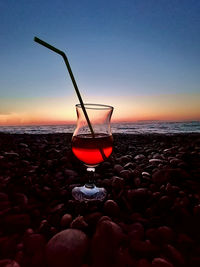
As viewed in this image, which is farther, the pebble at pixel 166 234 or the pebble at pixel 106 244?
the pebble at pixel 166 234

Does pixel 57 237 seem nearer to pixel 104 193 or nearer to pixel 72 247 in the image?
pixel 72 247

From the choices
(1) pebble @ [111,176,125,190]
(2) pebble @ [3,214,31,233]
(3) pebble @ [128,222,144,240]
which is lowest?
(3) pebble @ [128,222,144,240]

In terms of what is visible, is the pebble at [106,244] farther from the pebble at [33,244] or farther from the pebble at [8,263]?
the pebble at [8,263]

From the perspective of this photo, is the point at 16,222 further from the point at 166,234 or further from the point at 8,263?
the point at 166,234

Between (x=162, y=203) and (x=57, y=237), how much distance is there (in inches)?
42.1

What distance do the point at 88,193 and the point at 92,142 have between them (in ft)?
1.84

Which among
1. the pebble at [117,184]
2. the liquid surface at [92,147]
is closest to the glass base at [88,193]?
the pebble at [117,184]

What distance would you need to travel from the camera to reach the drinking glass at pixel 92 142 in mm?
2006

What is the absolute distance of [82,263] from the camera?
3.84ft

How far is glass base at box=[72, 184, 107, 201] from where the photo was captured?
1.99 m

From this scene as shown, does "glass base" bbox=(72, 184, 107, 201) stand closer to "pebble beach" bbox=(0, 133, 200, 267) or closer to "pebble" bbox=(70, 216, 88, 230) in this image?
"pebble beach" bbox=(0, 133, 200, 267)

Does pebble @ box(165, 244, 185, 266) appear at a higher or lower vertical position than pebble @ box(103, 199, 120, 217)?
lower

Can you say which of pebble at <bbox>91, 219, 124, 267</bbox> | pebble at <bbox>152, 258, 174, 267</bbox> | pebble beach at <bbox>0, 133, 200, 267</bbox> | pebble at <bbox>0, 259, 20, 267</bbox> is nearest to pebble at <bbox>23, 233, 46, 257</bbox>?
pebble beach at <bbox>0, 133, 200, 267</bbox>

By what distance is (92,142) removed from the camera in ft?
6.54
